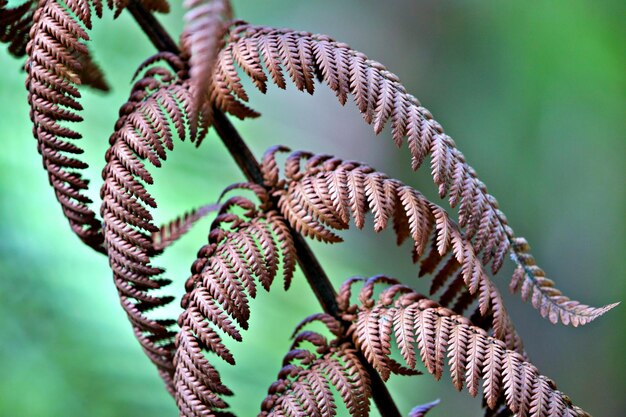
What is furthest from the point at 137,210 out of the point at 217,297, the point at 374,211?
the point at 374,211

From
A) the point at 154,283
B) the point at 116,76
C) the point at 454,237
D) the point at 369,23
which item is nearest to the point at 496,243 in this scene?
the point at 454,237

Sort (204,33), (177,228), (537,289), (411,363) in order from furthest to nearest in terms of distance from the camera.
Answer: (177,228) < (537,289) < (411,363) < (204,33)

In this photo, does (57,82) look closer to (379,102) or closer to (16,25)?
(16,25)

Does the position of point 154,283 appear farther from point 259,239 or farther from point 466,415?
point 466,415

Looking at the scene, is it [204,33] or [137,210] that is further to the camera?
[137,210]

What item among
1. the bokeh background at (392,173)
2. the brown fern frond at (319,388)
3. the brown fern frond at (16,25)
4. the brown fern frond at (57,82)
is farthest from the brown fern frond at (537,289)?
the bokeh background at (392,173)

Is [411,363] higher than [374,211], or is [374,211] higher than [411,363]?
[374,211]

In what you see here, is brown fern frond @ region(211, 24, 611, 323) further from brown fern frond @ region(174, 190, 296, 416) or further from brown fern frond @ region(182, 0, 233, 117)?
brown fern frond @ region(182, 0, 233, 117)
